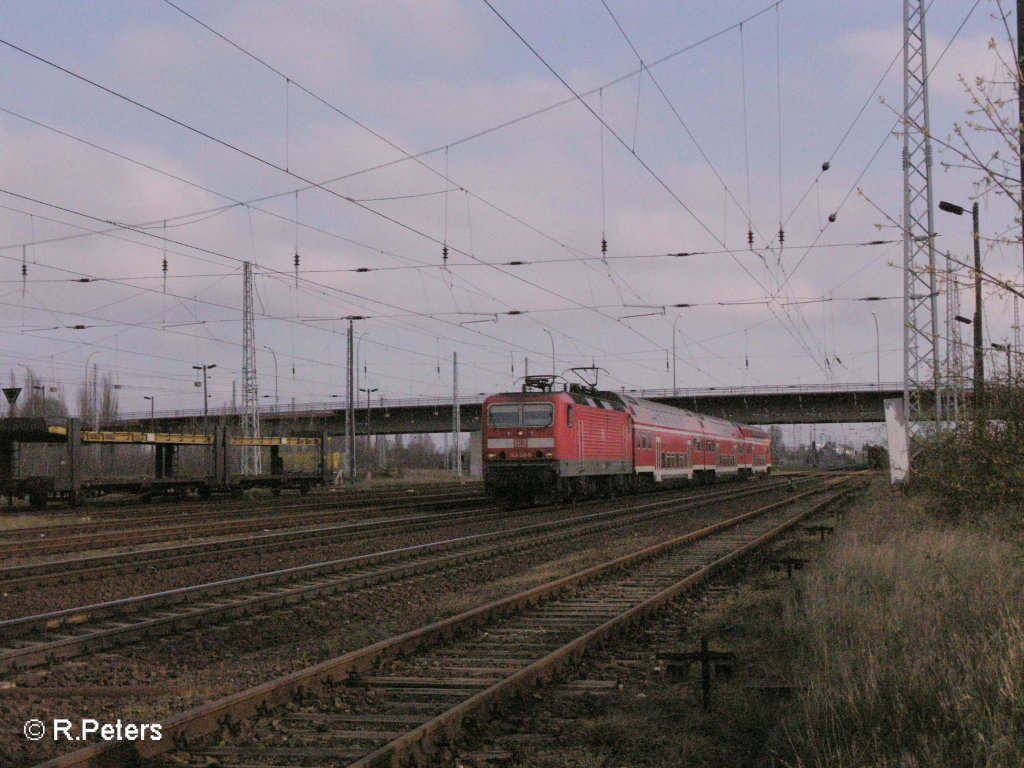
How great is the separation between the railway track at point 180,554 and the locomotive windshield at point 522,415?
4667 millimetres

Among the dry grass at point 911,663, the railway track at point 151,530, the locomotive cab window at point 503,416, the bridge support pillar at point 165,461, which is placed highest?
the locomotive cab window at point 503,416

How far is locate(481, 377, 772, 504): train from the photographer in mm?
28156

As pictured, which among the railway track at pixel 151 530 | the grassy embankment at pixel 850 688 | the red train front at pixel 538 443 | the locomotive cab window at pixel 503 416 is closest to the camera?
the grassy embankment at pixel 850 688

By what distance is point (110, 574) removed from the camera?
45.3 feet

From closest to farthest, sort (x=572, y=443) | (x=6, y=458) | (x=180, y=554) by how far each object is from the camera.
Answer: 1. (x=180, y=554)
2. (x=6, y=458)
3. (x=572, y=443)

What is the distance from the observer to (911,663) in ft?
21.4

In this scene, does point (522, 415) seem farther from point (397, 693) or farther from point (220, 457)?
point (397, 693)

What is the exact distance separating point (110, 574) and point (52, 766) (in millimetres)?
9477

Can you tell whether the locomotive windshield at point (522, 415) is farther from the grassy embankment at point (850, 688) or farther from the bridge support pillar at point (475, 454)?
the bridge support pillar at point (475, 454)

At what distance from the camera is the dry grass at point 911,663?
492 centimetres

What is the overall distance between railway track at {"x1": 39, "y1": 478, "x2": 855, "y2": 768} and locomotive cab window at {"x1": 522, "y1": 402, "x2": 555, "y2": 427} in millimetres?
15994

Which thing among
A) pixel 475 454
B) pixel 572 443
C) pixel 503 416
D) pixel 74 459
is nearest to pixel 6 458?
pixel 74 459

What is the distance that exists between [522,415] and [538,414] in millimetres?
516

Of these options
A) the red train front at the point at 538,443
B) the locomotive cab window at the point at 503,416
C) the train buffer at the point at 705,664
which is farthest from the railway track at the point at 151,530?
the train buffer at the point at 705,664
